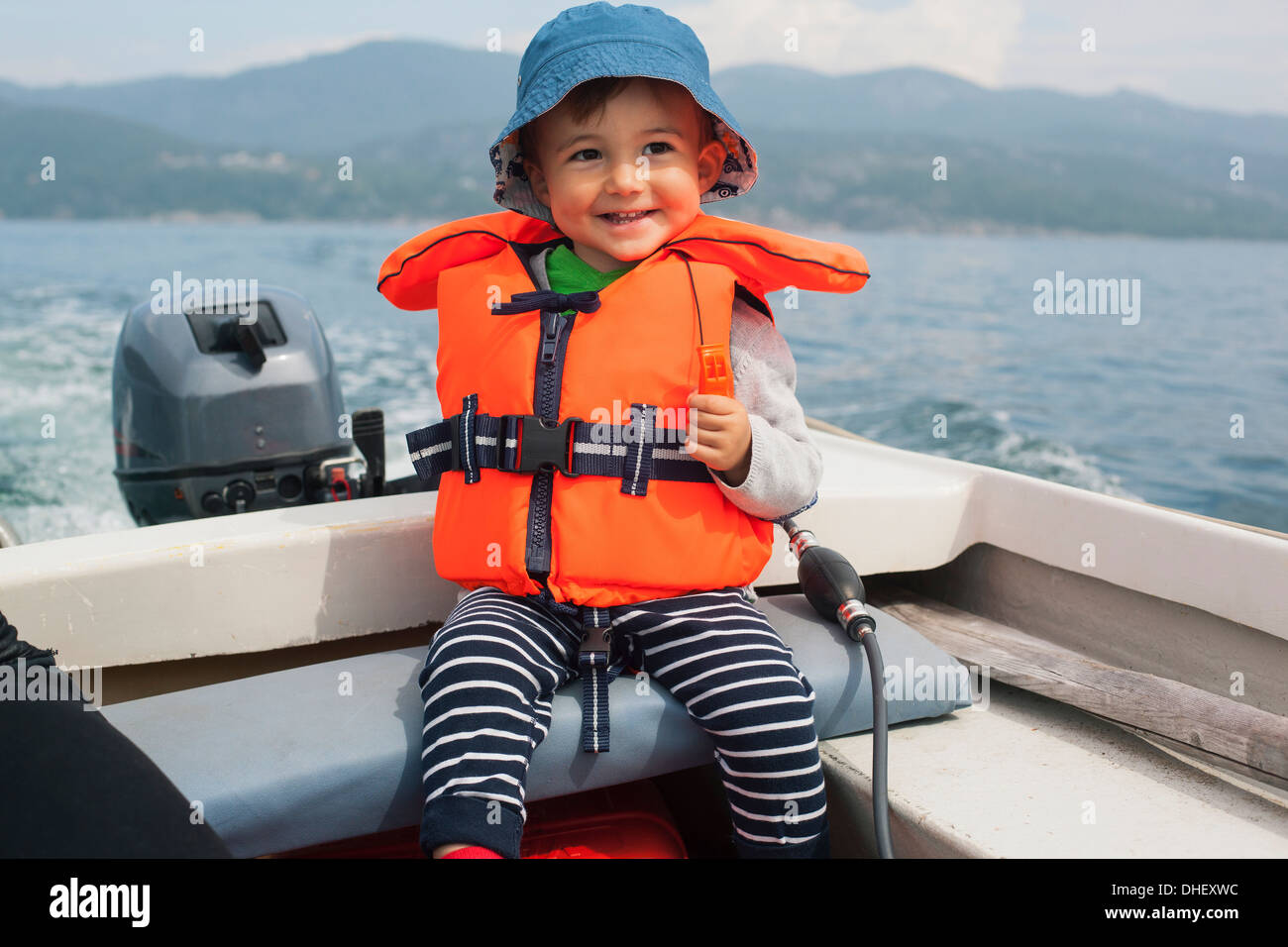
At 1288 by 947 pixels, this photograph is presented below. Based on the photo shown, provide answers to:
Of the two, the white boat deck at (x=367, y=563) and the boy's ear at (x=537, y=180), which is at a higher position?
the boy's ear at (x=537, y=180)

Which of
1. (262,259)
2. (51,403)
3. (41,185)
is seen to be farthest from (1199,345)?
(41,185)

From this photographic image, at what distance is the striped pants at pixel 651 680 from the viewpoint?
1.10 meters

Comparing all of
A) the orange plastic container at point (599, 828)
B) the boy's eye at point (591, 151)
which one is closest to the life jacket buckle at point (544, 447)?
the boy's eye at point (591, 151)

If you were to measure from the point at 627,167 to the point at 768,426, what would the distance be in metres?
0.43

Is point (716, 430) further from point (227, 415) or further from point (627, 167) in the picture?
point (227, 415)

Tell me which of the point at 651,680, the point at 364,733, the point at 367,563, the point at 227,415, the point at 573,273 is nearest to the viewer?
the point at 364,733

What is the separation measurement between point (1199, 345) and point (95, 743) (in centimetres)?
1608

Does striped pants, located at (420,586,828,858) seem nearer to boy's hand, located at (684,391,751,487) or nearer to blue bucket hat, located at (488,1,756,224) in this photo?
boy's hand, located at (684,391,751,487)

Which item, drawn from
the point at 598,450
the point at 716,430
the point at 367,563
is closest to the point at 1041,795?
the point at 716,430

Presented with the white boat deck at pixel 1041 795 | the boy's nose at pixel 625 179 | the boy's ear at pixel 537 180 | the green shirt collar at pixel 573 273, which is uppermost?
the boy's ear at pixel 537 180

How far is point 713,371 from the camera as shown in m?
1.33

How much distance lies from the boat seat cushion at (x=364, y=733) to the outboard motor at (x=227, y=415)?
3.36ft

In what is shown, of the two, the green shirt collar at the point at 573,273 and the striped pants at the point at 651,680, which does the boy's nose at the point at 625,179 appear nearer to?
the green shirt collar at the point at 573,273
